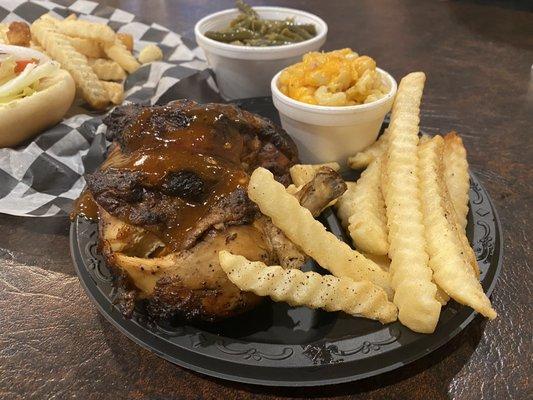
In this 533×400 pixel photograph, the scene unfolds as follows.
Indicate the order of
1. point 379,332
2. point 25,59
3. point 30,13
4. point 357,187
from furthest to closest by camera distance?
point 30,13
point 25,59
point 357,187
point 379,332

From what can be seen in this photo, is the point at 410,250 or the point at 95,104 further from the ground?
the point at 410,250

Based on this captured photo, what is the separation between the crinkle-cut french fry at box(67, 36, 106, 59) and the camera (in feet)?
10.0

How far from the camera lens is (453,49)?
151 inches

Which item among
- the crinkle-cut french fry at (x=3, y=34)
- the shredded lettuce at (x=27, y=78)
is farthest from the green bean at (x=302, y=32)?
the crinkle-cut french fry at (x=3, y=34)

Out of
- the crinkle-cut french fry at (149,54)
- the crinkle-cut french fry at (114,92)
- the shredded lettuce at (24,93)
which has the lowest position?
the crinkle-cut french fry at (114,92)

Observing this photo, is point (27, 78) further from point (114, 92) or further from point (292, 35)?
point (292, 35)

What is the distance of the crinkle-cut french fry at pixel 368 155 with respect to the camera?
2148 millimetres

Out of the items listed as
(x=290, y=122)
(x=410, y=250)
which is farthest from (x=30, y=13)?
(x=410, y=250)

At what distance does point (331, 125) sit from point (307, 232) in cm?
79

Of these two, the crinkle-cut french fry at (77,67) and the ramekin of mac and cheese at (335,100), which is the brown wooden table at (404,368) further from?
the crinkle-cut french fry at (77,67)

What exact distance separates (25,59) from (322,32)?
175 cm

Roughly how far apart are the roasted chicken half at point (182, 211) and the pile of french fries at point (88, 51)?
1.16 meters

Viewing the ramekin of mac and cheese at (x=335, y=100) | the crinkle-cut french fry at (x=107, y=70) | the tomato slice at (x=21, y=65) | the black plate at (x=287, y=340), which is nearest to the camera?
the black plate at (x=287, y=340)

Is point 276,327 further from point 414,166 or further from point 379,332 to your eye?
point 414,166
